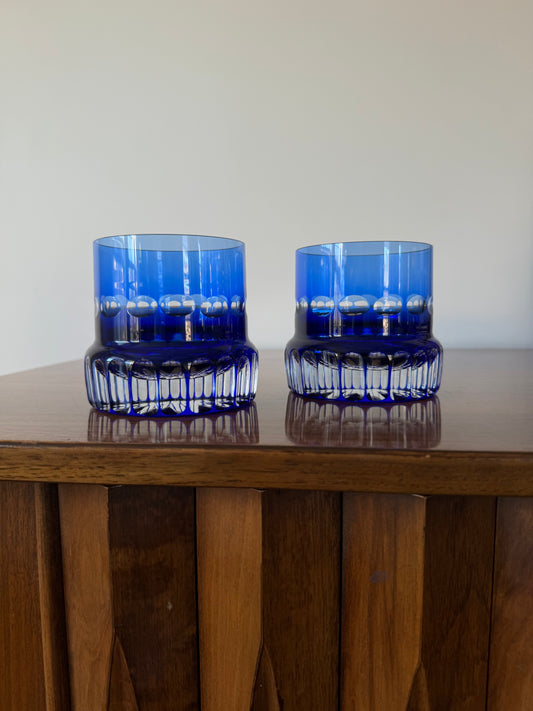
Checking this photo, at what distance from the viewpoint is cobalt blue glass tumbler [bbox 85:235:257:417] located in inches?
16.9

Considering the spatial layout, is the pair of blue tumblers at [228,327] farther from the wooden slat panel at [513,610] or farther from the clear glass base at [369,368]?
→ the wooden slat panel at [513,610]

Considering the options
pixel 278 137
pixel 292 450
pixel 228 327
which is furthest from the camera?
pixel 278 137

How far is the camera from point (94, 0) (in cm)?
95

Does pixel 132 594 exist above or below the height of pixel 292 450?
below

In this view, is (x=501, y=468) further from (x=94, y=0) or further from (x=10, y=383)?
(x=94, y=0)

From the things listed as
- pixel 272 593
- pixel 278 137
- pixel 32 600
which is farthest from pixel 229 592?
pixel 278 137

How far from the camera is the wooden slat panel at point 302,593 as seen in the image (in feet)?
1.20

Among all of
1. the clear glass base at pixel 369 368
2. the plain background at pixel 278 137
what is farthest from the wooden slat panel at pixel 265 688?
the plain background at pixel 278 137

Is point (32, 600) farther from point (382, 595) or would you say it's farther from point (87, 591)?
point (382, 595)

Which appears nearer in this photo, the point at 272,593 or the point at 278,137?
the point at 272,593

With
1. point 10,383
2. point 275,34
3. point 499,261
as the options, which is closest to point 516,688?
point 10,383

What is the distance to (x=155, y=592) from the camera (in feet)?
1.24

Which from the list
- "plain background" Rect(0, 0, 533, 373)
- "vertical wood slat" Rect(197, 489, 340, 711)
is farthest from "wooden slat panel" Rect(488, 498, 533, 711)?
"plain background" Rect(0, 0, 533, 373)

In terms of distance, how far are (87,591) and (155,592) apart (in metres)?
0.05
